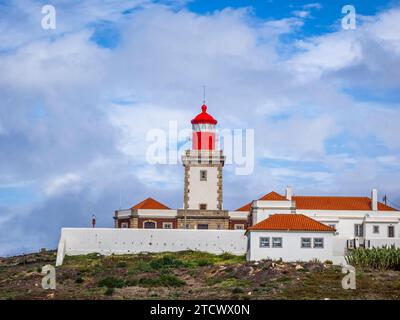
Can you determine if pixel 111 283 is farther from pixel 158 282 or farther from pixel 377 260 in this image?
pixel 377 260

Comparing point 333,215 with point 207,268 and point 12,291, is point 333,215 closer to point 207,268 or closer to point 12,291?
point 207,268

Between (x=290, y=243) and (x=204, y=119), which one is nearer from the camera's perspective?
(x=290, y=243)

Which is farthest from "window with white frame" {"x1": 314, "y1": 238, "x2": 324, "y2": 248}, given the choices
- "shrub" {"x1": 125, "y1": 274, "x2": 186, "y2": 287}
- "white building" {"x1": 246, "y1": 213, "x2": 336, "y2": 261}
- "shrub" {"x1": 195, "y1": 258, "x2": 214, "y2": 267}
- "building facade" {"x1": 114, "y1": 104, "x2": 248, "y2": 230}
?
"building facade" {"x1": 114, "y1": 104, "x2": 248, "y2": 230}

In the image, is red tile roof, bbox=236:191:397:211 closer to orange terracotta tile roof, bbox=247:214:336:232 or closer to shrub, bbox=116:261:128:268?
orange terracotta tile roof, bbox=247:214:336:232

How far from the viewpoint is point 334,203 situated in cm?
6644

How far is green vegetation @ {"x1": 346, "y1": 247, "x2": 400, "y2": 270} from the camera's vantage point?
52.4 metres

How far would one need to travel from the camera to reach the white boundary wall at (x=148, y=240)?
5978cm

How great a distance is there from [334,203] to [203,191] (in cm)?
933

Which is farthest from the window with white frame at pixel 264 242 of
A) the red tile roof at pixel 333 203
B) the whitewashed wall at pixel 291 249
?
the red tile roof at pixel 333 203

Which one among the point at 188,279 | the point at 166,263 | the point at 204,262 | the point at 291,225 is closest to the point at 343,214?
the point at 291,225

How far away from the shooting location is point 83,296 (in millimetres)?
41812

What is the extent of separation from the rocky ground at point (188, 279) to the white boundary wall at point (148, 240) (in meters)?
1.26

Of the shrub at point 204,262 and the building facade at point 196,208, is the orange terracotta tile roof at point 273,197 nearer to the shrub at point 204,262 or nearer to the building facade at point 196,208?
the building facade at point 196,208

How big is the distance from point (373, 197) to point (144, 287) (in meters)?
24.9
